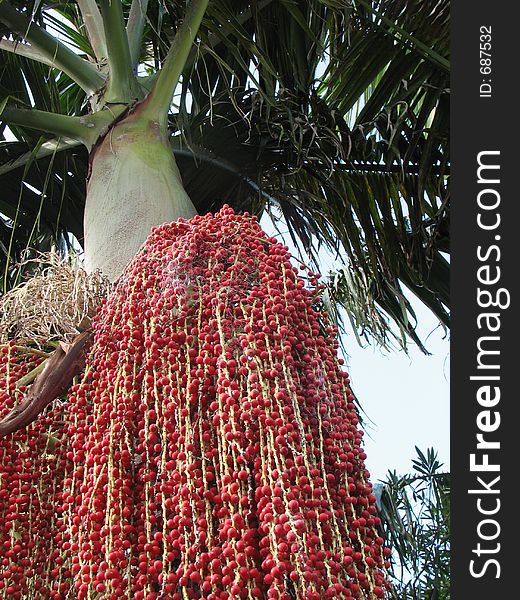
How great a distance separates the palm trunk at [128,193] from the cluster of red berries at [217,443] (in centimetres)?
29

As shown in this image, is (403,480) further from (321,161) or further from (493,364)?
(493,364)

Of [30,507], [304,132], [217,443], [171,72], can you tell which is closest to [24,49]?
[171,72]

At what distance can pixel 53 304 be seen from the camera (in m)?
1.73

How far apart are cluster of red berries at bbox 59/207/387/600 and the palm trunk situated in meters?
0.29

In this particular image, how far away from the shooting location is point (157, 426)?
134 cm

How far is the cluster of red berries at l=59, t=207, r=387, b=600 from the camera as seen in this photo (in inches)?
45.4

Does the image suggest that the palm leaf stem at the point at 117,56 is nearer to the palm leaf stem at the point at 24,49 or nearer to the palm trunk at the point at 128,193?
the palm trunk at the point at 128,193

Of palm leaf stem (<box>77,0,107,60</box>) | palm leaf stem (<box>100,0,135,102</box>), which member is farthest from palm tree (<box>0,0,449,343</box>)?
palm leaf stem (<box>100,0,135,102</box>)

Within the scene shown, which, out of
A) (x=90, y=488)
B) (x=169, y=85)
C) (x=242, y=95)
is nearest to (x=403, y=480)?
(x=242, y=95)

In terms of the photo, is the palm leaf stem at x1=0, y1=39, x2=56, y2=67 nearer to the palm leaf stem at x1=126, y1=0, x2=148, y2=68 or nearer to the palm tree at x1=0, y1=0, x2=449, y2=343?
the palm tree at x1=0, y1=0, x2=449, y2=343

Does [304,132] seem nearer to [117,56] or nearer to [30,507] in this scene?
[117,56]

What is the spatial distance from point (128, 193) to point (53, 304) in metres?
0.32

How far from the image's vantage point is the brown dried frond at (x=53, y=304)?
172 cm

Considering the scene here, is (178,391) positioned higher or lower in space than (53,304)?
lower
